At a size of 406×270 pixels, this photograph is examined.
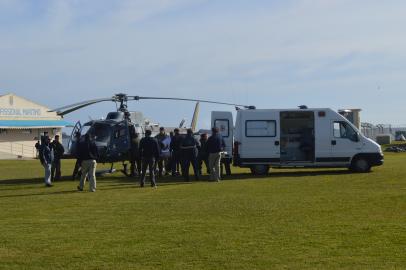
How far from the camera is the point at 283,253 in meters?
7.79

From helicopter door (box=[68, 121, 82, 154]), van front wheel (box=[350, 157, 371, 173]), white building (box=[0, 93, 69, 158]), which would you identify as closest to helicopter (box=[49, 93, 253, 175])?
helicopter door (box=[68, 121, 82, 154])

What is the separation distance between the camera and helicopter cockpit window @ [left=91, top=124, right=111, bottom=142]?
21.6 metres

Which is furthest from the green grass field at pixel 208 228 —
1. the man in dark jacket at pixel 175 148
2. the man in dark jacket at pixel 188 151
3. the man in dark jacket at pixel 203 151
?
the man in dark jacket at pixel 175 148

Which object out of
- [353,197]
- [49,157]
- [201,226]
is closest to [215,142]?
[49,157]

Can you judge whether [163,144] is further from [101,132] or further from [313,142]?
[313,142]

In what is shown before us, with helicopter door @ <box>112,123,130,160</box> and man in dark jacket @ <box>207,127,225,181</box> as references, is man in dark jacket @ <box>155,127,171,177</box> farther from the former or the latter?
man in dark jacket @ <box>207,127,225,181</box>

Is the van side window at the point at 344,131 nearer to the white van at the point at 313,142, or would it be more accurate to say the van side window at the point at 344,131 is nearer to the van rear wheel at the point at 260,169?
the white van at the point at 313,142

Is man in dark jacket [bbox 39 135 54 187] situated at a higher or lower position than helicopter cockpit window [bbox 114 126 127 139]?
lower

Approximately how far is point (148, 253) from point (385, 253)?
308cm

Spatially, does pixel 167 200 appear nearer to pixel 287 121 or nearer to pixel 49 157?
pixel 49 157

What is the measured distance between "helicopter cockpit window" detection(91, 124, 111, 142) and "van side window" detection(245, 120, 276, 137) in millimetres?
5059

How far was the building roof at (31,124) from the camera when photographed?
51656mm

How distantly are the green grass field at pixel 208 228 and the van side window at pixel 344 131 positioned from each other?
5.38m

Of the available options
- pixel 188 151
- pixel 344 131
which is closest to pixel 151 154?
pixel 188 151
